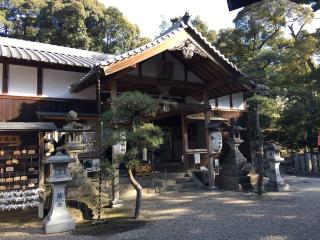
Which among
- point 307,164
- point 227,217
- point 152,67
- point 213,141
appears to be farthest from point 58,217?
point 307,164

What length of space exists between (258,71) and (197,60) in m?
3.50

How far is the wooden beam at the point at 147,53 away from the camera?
1012 cm

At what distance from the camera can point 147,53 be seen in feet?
36.3

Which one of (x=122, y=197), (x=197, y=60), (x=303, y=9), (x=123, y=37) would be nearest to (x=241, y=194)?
(x=122, y=197)

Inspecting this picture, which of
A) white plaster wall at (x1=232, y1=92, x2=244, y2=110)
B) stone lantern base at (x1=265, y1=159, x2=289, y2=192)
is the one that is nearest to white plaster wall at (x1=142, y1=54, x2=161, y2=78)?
stone lantern base at (x1=265, y1=159, x2=289, y2=192)

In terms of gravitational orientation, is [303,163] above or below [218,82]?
below

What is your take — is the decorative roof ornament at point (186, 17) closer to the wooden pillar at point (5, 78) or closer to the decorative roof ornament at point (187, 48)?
the decorative roof ornament at point (187, 48)

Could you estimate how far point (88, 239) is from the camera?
671 cm

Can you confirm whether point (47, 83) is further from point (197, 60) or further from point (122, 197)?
point (197, 60)

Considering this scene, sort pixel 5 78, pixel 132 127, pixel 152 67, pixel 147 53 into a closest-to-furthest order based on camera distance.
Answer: pixel 132 127, pixel 147 53, pixel 5 78, pixel 152 67

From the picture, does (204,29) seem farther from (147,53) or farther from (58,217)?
(58,217)

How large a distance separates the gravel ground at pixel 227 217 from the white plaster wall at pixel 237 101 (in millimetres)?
7907

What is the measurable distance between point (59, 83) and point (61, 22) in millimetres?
17627

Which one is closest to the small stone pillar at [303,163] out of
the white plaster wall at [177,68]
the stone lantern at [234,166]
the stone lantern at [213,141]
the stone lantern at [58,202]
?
the stone lantern at [234,166]
